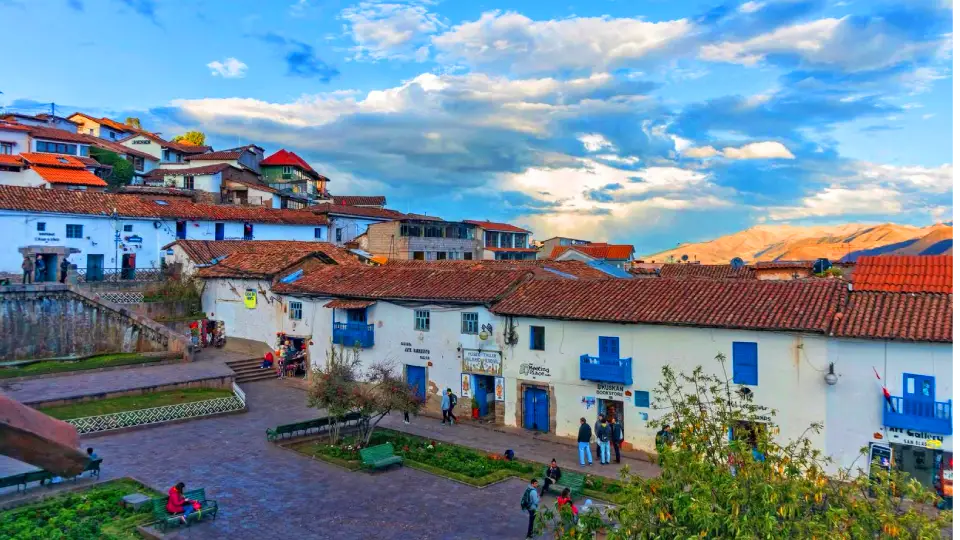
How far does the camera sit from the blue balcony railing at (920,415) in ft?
55.8

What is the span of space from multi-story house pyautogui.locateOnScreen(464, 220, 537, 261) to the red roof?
74.5 feet

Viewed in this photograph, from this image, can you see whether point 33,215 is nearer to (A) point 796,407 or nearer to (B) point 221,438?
(B) point 221,438

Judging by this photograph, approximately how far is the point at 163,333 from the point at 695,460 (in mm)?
29751

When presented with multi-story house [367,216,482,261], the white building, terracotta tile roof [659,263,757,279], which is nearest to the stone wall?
the white building

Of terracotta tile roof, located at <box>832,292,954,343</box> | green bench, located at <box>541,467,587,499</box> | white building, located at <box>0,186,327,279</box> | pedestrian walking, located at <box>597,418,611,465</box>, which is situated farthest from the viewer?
white building, located at <box>0,186,327,279</box>

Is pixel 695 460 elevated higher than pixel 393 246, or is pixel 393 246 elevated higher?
pixel 393 246

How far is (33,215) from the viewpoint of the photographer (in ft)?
121

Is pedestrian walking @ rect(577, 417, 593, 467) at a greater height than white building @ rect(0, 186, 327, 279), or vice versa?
white building @ rect(0, 186, 327, 279)

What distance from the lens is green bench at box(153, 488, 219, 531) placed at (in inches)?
557

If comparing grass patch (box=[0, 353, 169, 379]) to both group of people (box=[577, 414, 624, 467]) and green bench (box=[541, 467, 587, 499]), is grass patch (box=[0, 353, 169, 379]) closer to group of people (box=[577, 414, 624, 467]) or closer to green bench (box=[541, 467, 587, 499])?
group of people (box=[577, 414, 624, 467])

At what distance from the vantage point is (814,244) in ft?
205

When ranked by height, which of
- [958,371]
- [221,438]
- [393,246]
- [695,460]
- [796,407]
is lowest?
[221,438]

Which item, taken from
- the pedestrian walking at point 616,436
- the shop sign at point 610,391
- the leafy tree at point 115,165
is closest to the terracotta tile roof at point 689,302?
the shop sign at point 610,391

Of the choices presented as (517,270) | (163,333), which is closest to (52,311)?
(163,333)
